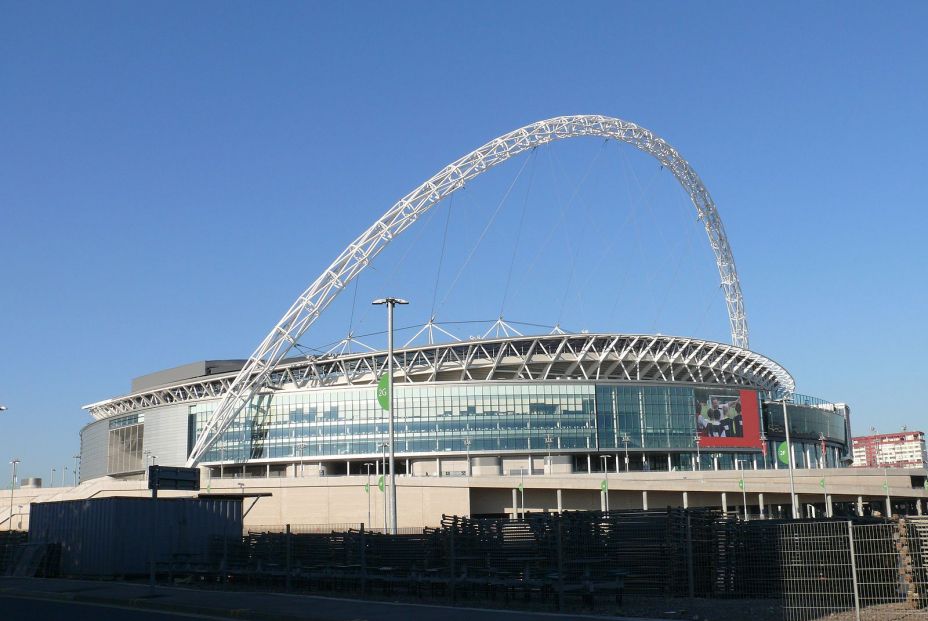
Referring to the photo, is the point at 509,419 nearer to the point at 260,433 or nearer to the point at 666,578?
the point at 260,433

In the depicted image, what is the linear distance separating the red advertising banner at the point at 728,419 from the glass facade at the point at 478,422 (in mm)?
1736

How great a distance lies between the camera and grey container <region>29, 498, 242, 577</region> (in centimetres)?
3525

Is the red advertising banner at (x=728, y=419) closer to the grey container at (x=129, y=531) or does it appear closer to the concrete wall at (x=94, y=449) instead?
the concrete wall at (x=94, y=449)

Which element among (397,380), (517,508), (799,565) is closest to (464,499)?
(517,508)

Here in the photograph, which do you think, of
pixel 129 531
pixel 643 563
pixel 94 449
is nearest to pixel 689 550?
pixel 643 563

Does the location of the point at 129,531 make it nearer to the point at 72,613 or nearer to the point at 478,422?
the point at 72,613

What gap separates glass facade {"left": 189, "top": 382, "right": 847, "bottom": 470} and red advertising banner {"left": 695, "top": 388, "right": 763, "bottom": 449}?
5.70ft

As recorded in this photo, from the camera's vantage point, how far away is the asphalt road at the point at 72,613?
21.2 m

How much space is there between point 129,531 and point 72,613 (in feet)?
44.4

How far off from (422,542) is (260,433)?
8587 cm

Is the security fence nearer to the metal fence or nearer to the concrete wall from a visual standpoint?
the metal fence

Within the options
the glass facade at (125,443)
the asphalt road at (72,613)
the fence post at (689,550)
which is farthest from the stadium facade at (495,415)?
the fence post at (689,550)

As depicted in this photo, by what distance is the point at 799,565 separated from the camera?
65.5ft

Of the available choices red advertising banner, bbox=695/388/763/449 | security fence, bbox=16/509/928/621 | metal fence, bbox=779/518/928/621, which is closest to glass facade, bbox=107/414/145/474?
red advertising banner, bbox=695/388/763/449
